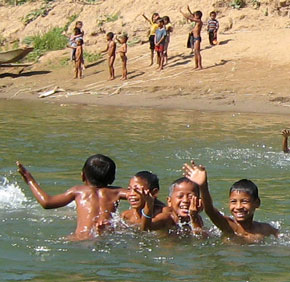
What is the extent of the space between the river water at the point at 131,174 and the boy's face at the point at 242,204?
36 cm

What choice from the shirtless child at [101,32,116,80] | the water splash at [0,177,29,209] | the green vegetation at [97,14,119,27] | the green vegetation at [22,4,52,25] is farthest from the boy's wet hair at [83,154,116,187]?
the green vegetation at [22,4,52,25]

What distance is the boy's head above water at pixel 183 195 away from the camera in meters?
6.74

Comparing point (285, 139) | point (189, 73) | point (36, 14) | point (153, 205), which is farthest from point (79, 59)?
point (153, 205)

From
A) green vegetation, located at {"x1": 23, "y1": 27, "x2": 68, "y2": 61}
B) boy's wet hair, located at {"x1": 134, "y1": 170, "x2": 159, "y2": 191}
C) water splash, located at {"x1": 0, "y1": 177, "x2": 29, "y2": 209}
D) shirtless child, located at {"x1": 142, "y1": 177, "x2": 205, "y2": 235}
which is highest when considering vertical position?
green vegetation, located at {"x1": 23, "y1": 27, "x2": 68, "y2": 61}

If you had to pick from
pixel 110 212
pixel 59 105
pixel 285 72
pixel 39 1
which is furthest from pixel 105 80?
pixel 110 212

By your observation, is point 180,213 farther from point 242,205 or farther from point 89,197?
point 89,197

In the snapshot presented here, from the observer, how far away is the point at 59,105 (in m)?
20.0

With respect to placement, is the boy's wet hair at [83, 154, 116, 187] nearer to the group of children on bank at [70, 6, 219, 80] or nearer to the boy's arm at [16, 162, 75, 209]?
the boy's arm at [16, 162, 75, 209]

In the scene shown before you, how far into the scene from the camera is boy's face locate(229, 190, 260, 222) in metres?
6.56

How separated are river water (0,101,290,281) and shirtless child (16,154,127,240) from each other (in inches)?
6.0

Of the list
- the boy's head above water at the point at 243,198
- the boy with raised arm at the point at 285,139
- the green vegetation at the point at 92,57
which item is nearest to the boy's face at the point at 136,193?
the boy's head above water at the point at 243,198

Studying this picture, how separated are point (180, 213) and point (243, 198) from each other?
580 millimetres

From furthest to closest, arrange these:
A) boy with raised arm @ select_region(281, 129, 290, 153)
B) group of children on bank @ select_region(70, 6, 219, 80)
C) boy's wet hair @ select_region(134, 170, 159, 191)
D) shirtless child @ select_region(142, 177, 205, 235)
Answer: group of children on bank @ select_region(70, 6, 219, 80) < boy with raised arm @ select_region(281, 129, 290, 153) < boy's wet hair @ select_region(134, 170, 159, 191) < shirtless child @ select_region(142, 177, 205, 235)

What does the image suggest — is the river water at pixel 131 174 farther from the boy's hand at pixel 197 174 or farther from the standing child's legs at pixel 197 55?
the standing child's legs at pixel 197 55
